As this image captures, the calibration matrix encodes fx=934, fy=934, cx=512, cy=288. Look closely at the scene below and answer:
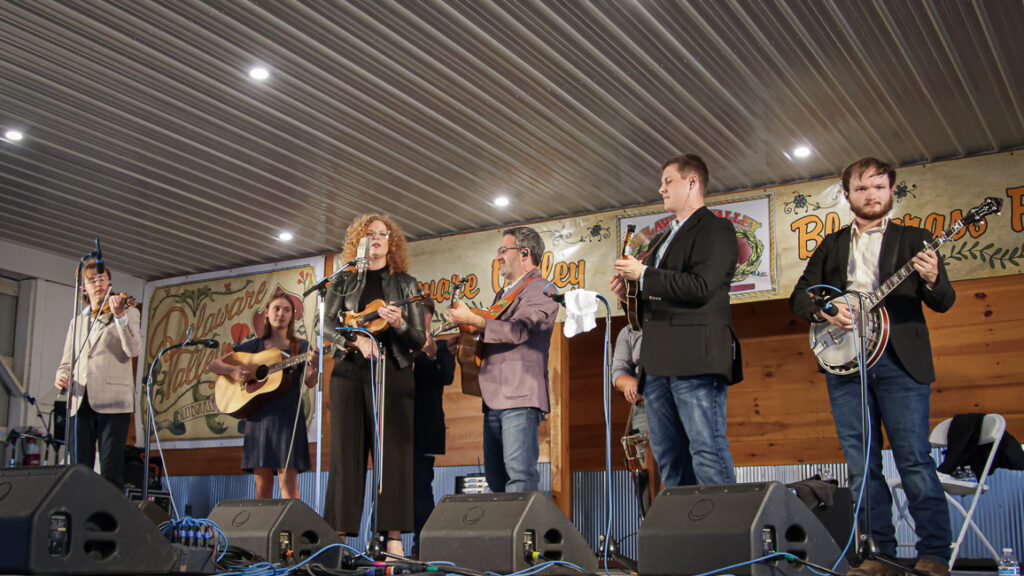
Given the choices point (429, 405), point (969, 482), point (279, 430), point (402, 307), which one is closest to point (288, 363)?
point (279, 430)

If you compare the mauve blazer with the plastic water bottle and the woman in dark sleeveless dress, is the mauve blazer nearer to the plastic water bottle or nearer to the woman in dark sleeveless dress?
the woman in dark sleeveless dress

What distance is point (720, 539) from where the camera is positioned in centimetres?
275

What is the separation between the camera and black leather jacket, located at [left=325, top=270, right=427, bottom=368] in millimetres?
4715

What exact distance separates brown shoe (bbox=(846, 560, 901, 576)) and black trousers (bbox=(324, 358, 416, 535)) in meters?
2.18

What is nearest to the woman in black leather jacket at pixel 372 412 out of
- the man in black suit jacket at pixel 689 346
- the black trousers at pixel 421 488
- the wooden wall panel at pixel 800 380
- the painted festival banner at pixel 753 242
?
the black trousers at pixel 421 488

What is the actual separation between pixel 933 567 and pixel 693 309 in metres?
1.27

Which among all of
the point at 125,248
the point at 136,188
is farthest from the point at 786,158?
the point at 125,248

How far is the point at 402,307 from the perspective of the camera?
482 cm

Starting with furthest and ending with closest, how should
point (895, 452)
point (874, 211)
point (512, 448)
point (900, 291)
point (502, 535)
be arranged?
point (512, 448) < point (874, 211) < point (900, 291) < point (895, 452) < point (502, 535)

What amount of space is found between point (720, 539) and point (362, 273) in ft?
8.87

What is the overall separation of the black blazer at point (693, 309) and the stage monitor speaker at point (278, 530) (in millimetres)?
1543

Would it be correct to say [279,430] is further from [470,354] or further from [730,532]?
[730,532]

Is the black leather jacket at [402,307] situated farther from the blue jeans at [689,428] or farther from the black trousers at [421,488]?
the blue jeans at [689,428]

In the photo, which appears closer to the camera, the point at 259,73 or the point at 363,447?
the point at 363,447
